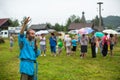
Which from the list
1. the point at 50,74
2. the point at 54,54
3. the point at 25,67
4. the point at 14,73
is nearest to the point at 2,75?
the point at 14,73

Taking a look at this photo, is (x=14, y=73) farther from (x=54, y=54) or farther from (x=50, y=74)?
(x=54, y=54)

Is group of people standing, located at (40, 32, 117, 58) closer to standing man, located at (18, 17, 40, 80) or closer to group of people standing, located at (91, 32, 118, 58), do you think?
group of people standing, located at (91, 32, 118, 58)

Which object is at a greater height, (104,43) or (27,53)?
(27,53)

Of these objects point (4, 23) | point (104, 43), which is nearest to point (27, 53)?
point (104, 43)

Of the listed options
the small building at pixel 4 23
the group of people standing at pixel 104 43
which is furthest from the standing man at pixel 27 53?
the small building at pixel 4 23

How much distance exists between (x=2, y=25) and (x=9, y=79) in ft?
204

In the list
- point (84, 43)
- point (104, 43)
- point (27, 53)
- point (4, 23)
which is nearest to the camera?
point (27, 53)

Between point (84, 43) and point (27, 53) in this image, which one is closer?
point (27, 53)

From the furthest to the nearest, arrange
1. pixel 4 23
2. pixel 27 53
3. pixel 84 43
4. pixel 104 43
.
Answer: pixel 4 23 → pixel 104 43 → pixel 84 43 → pixel 27 53

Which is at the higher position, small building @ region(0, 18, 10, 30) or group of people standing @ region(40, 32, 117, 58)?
small building @ region(0, 18, 10, 30)

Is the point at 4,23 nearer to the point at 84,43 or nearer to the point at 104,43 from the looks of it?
the point at 104,43

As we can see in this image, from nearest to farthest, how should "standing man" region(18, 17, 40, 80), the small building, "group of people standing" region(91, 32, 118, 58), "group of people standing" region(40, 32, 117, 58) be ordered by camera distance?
A: "standing man" region(18, 17, 40, 80), "group of people standing" region(40, 32, 117, 58), "group of people standing" region(91, 32, 118, 58), the small building

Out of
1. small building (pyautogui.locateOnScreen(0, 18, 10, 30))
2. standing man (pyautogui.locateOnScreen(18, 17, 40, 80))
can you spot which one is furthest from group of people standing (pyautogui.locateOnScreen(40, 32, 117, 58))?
small building (pyautogui.locateOnScreen(0, 18, 10, 30))

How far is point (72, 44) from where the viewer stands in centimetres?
2030
